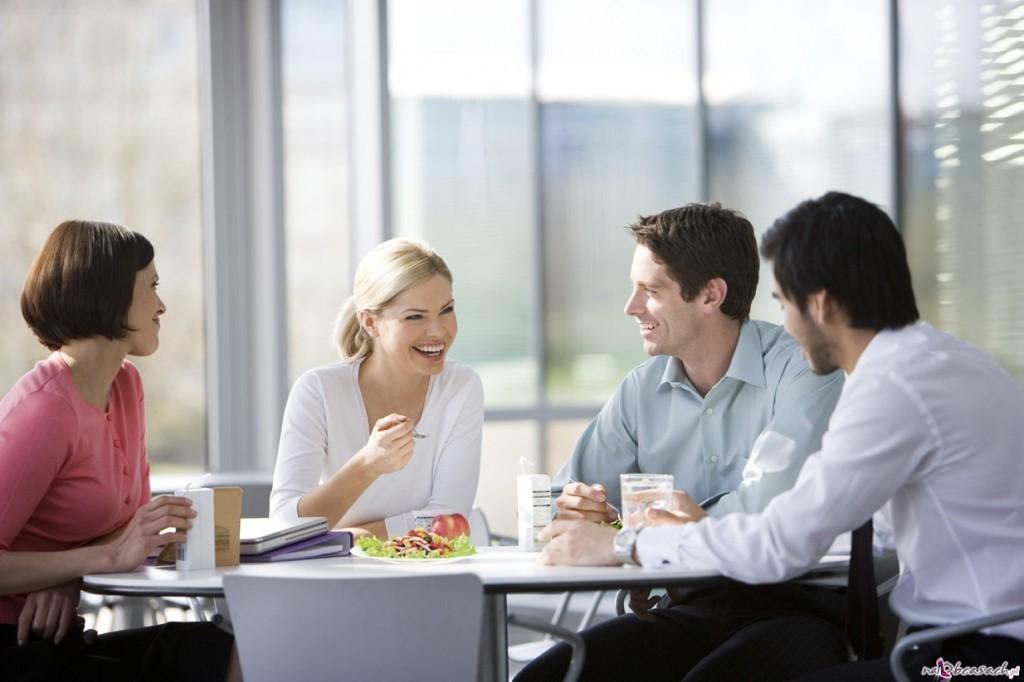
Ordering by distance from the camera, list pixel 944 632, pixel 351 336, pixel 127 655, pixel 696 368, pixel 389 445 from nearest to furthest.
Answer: pixel 944 632
pixel 127 655
pixel 389 445
pixel 696 368
pixel 351 336

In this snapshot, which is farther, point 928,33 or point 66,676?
point 928,33

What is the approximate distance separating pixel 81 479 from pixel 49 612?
0.27 m

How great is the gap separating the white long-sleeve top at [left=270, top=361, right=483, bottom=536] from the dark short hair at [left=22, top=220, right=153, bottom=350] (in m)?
0.64

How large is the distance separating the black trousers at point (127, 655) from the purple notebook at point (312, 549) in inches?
9.8

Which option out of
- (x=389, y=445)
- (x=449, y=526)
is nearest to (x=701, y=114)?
(x=389, y=445)

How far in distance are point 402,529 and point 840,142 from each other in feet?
10.3

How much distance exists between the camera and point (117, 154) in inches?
204

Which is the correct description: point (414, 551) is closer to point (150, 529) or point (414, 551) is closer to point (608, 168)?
point (150, 529)

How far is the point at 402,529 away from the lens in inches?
114

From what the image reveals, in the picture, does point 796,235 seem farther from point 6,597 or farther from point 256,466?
point 256,466

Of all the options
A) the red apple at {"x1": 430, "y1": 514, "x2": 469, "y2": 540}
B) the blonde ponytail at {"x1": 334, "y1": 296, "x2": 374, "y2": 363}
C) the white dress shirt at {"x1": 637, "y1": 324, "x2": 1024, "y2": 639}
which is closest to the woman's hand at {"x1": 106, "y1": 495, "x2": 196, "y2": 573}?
the red apple at {"x1": 430, "y1": 514, "x2": 469, "y2": 540}

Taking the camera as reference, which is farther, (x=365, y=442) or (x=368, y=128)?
(x=368, y=128)

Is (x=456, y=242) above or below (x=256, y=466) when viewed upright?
above

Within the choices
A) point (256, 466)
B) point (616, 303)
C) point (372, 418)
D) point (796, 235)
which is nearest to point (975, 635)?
point (796, 235)
